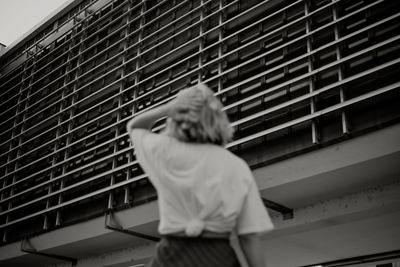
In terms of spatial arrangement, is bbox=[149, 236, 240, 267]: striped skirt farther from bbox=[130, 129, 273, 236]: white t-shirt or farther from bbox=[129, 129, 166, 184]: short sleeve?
bbox=[129, 129, 166, 184]: short sleeve

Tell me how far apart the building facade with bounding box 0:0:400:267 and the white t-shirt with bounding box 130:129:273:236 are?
2.56 metres

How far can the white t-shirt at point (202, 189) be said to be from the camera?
1.46 metres

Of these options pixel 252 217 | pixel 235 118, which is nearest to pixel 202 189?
pixel 252 217

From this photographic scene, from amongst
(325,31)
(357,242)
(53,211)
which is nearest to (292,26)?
(325,31)

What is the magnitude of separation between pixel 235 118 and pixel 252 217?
3931mm

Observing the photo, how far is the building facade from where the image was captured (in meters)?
4.25

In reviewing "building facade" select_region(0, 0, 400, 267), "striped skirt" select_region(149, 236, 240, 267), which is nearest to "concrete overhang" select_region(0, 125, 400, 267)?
"building facade" select_region(0, 0, 400, 267)

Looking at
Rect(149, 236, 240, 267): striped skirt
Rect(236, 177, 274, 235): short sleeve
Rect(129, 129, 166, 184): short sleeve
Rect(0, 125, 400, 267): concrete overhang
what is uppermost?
Rect(0, 125, 400, 267): concrete overhang

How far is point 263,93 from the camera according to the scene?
4766mm

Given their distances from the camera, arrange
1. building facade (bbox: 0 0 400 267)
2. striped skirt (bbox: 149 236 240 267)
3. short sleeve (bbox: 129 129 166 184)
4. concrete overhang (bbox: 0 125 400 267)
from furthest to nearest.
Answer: building facade (bbox: 0 0 400 267), concrete overhang (bbox: 0 125 400 267), short sleeve (bbox: 129 129 166 184), striped skirt (bbox: 149 236 240 267)

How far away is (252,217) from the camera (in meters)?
1.49

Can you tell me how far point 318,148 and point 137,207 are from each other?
90.4 inches

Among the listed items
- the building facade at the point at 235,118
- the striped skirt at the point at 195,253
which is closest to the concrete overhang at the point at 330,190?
the building facade at the point at 235,118

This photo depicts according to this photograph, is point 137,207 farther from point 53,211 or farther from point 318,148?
point 318,148
